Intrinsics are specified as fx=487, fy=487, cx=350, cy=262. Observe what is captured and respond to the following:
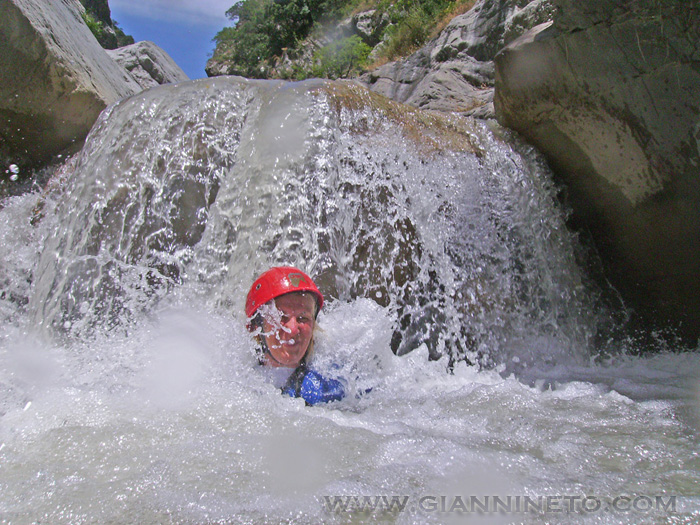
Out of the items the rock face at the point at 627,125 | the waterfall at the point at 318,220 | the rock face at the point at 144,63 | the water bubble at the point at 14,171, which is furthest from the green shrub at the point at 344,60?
the waterfall at the point at 318,220

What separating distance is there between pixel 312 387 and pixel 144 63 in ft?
33.8

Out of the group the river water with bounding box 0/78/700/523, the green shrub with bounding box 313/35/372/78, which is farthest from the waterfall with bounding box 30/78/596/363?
the green shrub with bounding box 313/35/372/78

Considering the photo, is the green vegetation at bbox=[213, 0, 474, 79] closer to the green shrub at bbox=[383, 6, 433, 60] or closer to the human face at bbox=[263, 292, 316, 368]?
the green shrub at bbox=[383, 6, 433, 60]

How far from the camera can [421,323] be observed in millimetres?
3496

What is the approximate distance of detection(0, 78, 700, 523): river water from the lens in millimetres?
1317

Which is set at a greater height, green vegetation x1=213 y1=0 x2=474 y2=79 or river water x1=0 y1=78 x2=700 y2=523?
green vegetation x1=213 y1=0 x2=474 y2=79

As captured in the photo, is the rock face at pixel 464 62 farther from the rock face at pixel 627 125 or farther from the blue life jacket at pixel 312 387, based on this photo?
the blue life jacket at pixel 312 387

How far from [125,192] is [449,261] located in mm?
2406

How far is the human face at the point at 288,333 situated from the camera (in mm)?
2414

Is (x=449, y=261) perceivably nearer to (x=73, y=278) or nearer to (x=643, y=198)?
(x=643, y=198)

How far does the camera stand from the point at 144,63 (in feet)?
34.2

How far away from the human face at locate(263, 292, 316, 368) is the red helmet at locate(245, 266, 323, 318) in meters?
0.04

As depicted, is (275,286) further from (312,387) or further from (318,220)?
(318,220)

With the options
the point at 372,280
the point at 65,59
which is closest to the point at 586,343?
the point at 372,280
